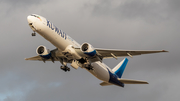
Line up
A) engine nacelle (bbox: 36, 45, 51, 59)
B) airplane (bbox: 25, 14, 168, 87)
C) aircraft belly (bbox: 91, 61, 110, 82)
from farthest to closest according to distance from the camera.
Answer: aircraft belly (bbox: 91, 61, 110, 82) < engine nacelle (bbox: 36, 45, 51, 59) < airplane (bbox: 25, 14, 168, 87)

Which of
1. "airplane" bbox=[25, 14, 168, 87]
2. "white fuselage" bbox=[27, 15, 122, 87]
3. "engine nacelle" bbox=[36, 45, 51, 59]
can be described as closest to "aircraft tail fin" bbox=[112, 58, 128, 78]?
"airplane" bbox=[25, 14, 168, 87]

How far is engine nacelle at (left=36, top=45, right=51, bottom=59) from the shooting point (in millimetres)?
43781

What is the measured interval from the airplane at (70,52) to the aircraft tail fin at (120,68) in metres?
5.56

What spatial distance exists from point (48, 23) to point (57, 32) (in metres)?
1.78

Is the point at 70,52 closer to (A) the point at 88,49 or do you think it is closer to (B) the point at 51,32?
(A) the point at 88,49

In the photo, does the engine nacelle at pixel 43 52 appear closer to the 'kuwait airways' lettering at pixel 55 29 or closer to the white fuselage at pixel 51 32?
the white fuselage at pixel 51 32

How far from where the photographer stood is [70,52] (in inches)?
1633

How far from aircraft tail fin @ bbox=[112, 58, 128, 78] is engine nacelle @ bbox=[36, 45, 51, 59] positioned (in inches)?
646

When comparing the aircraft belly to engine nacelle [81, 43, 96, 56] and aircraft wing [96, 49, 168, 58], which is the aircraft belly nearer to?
aircraft wing [96, 49, 168, 58]

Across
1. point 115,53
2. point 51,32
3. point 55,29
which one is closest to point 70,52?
point 55,29

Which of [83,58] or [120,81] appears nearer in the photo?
[83,58]

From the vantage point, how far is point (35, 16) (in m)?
39.1

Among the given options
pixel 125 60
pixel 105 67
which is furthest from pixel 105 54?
pixel 125 60

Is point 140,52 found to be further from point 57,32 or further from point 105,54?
point 57,32
